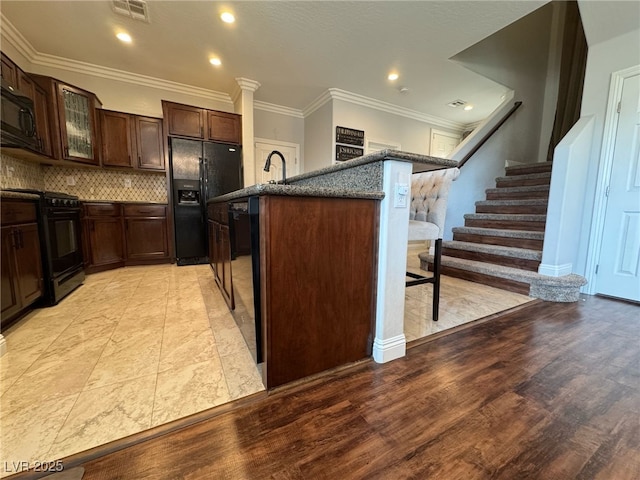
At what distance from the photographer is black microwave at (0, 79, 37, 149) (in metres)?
2.26

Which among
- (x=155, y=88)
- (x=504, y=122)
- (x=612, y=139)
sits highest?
(x=155, y=88)

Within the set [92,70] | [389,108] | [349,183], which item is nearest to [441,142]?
[389,108]

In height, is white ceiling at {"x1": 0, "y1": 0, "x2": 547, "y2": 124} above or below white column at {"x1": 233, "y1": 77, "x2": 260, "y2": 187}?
above

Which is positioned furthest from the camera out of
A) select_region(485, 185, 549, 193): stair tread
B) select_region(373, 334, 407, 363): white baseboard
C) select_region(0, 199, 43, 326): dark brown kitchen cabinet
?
select_region(485, 185, 549, 193): stair tread

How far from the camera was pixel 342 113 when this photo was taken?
14.6ft

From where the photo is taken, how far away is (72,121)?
319 centimetres

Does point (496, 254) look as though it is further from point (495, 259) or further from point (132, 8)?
point (132, 8)

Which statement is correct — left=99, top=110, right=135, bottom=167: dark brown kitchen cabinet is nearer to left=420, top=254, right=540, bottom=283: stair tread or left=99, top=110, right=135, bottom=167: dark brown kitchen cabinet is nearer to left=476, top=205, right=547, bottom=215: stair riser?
left=420, top=254, right=540, bottom=283: stair tread

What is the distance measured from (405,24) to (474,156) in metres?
2.07

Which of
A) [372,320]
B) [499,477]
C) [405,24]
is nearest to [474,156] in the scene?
[405,24]

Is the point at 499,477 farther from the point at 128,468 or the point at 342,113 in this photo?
the point at 342,113

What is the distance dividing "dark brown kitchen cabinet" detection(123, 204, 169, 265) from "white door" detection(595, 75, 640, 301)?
5158 millimetres

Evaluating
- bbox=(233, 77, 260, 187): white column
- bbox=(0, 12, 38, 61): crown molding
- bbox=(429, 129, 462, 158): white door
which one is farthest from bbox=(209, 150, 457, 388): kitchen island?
bbox=(429, 129, 462, 158): white door

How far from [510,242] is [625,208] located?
94cm
